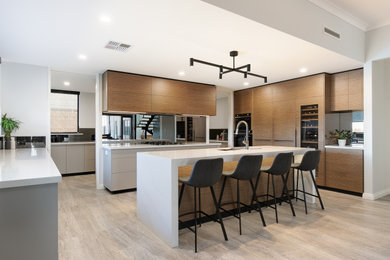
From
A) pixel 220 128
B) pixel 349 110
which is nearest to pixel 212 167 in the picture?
pixel 349 110

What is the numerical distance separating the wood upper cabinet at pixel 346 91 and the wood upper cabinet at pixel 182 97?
8.64 feet

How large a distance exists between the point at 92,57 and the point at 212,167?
275cm

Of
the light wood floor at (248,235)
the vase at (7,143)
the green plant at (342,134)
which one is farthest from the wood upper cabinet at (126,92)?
the green plant at (342,134)

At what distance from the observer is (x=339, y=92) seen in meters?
4.60

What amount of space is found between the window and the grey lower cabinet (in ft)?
3.67

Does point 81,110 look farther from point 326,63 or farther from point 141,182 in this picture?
point 326,63

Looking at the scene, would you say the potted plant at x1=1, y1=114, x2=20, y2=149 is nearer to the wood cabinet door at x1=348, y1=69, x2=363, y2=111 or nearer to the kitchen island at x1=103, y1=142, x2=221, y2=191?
the kitchen island at x1=103, y1=142, x2=221, y2=191

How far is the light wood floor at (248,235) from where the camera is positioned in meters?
2.22

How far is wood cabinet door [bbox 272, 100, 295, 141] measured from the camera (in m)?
5.18

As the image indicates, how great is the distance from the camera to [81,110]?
7148mm

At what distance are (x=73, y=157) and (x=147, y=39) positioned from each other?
4.50 m

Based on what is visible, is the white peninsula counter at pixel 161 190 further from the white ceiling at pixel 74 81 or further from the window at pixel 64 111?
the window at pixel 64 111

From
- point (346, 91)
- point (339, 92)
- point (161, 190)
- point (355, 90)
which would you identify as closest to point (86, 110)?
point (161, 190)

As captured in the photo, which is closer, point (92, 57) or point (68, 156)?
point (92, 57)
